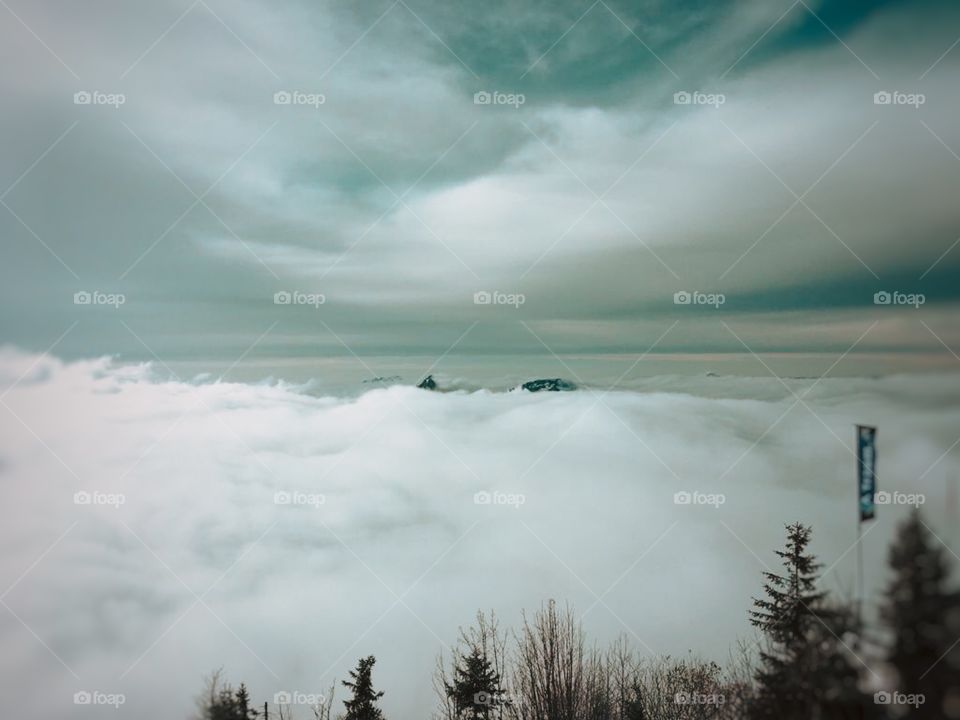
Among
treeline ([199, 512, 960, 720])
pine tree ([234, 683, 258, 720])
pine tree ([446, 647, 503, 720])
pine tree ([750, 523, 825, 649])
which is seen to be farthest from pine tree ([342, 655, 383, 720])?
pine tree ([750, 523, 825, 649])

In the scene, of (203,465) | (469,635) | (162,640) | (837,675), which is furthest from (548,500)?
(837,675)

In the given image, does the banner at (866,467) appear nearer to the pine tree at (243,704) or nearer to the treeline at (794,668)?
the treeline at (794,668)

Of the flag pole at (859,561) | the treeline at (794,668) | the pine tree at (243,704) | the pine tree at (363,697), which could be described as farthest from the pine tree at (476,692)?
the flag pole at (859,561)

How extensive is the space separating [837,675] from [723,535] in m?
74.8

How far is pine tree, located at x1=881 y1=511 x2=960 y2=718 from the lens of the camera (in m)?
11.2

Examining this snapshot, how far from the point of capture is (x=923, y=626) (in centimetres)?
1133

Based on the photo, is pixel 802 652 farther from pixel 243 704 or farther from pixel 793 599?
pixel 243 704

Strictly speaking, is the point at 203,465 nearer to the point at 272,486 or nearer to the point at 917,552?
the point at 272,486

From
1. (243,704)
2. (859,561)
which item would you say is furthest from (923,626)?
(243,704)

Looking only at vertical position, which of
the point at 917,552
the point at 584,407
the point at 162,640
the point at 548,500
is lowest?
the point at 162,640

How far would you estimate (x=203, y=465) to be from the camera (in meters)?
101

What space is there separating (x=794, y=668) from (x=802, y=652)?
66 cm

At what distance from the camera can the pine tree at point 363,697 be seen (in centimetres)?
2311

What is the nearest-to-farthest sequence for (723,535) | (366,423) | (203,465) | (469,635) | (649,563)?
(469,635), (723,535), (649,563), (203,465), (366,423)
